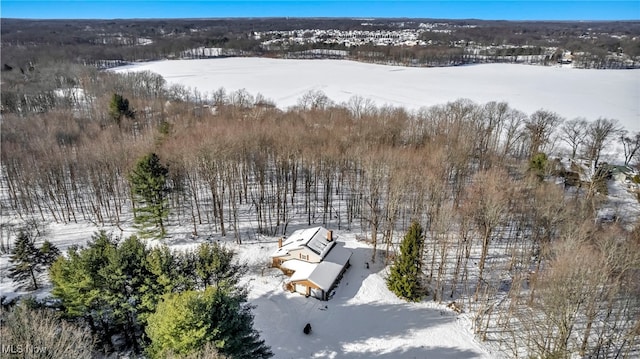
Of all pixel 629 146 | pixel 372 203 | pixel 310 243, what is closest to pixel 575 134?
pixel 629 146

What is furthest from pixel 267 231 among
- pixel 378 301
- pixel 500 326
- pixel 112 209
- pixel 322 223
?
pixel 500 326

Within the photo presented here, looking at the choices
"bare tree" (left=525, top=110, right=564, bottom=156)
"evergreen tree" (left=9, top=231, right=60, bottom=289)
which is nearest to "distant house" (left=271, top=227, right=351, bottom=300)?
"evergreen tree" (left=9, top=231, right=60, bottom=289)

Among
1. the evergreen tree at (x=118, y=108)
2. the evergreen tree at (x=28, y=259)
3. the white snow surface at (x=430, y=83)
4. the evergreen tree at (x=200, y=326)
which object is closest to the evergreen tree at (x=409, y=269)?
the evergreen tree at (x=200, y=326)

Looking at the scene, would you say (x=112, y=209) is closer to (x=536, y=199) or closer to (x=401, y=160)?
(x=401, y=160)

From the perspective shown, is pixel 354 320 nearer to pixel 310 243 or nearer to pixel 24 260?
pixel 310 243

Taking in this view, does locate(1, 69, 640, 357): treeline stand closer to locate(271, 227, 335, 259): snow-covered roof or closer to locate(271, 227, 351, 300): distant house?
locate(271, 227, 351, 300): distant house

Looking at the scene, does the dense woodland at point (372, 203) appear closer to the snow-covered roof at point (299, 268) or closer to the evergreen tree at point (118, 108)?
the evergreen tree at point (118, 108)
